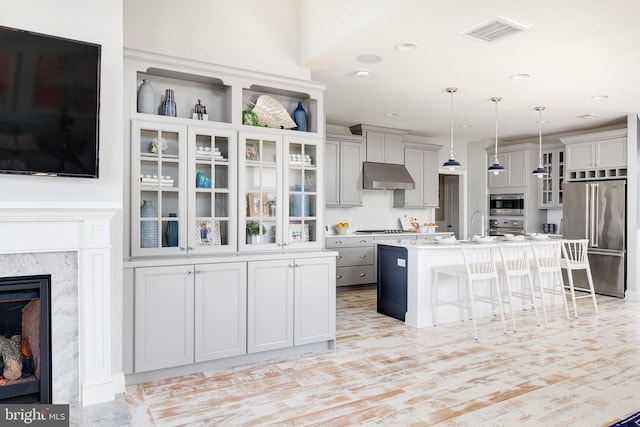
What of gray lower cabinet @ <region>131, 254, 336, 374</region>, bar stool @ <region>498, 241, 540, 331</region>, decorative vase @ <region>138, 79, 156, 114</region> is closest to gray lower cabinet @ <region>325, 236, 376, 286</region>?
bar stool @ <region>498, 241, 540, 331</region>

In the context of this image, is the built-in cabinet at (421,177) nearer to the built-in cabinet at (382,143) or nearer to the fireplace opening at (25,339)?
the built-in cabinet at (382,143)

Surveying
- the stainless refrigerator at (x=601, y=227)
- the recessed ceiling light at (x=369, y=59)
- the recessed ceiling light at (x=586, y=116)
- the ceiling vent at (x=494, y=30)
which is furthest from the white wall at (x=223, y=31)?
the stainless refrigerator at (x=601, y=227)

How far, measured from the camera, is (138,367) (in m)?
3.28

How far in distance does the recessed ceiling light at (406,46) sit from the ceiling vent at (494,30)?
412mm

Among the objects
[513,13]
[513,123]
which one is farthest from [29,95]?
[513,123]

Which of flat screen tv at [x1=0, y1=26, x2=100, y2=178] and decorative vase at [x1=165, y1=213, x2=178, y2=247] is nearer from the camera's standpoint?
flat screen tv at [x1=0, y1=26, x2=100, y2=178]

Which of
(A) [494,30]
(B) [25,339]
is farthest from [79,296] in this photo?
(A) [494,30]

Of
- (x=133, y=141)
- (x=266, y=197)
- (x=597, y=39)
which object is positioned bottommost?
(x=266, y=197)

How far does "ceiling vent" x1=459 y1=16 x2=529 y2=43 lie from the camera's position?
3.26 m

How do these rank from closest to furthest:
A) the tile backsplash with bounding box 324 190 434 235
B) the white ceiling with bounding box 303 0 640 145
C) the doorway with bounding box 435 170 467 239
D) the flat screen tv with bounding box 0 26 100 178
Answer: the flat screen tv with bounding box 0 26 100 178, the white ceiling with bounding box 303 0 640 145, the tile backsplash with bounding box 324 190 434 235, the doorway with bounding box 435 170 467 239

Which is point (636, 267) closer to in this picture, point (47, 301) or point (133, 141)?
point (133, 141)

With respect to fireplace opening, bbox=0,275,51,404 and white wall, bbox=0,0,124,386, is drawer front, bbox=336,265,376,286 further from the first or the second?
fireplace opening, bbox=0,275,51,404

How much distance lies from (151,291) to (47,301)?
2.67ft

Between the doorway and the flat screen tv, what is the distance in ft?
24.9
